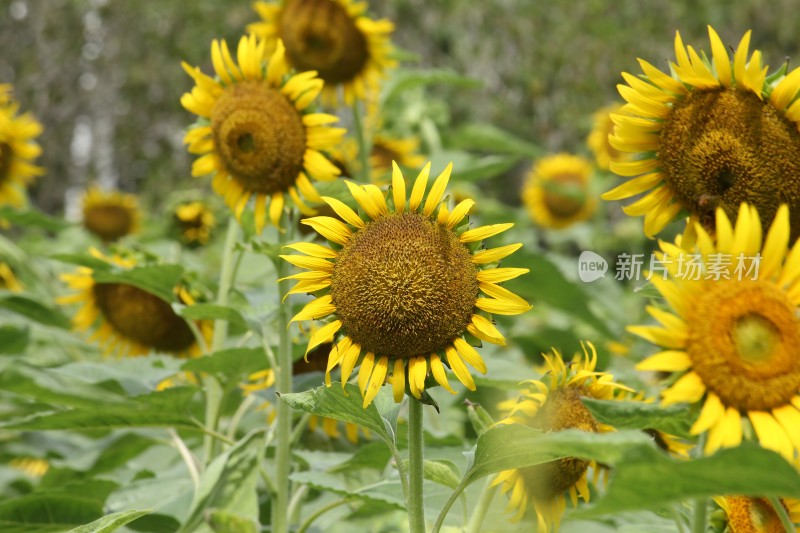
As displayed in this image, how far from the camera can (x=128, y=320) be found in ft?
6.59

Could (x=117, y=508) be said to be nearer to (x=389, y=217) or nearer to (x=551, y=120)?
(x=389, y=217)

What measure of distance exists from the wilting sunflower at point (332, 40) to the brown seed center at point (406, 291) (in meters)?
1.23

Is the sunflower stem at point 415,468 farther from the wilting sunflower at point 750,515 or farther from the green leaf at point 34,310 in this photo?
the green leaf at point 34,310

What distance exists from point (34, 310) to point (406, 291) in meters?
1.56

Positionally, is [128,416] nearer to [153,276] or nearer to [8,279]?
[153,276]

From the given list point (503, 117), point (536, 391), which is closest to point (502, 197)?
point (503, 117)

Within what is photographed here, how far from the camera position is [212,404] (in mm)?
1675

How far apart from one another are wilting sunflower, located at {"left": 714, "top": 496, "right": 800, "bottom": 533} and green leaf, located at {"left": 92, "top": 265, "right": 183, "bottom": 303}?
103cm

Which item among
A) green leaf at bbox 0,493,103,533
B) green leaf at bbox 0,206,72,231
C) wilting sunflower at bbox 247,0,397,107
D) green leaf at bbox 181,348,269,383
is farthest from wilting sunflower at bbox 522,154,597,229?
green leaf at bbox 0,493,103,533

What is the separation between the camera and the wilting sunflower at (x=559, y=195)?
4320 mm

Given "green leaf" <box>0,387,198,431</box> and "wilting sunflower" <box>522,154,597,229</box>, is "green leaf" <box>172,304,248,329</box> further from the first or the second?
"wilting sunflower" <box>522,154,597,229</box>

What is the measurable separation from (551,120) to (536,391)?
7.99 meters

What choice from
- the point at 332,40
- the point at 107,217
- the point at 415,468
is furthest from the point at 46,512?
the point at 107,217

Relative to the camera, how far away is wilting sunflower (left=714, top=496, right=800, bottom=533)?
3.11ft
